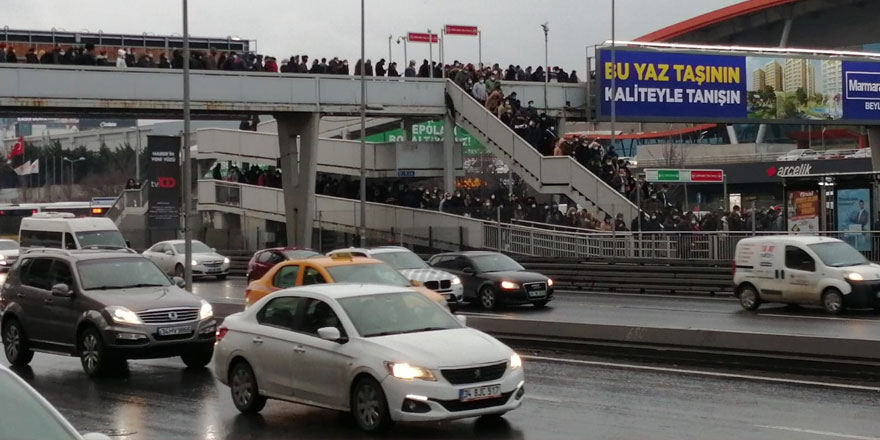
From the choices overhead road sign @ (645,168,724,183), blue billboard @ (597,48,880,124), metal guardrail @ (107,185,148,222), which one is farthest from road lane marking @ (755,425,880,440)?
metal guardrail @ (107,185,148,222)

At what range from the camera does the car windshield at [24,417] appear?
5672 millimetres

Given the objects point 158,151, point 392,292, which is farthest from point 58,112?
point 392,292

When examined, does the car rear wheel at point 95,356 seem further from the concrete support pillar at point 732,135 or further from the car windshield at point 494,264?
the concrete support pillar at point 732,135

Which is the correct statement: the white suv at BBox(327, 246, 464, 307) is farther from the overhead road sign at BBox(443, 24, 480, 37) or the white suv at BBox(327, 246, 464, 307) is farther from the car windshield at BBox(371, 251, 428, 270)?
the overhead road sign at BBox(443, 24, 480, 37)

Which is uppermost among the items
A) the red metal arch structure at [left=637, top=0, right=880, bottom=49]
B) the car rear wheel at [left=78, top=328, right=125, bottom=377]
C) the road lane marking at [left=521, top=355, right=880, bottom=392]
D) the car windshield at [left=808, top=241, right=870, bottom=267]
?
the red metal arch structure at [left=637, top=0, right=880, bottom=49]

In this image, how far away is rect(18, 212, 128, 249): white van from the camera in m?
38.7

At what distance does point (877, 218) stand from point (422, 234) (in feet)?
58.1

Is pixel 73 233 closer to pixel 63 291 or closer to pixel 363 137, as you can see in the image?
A: pixel 363 137

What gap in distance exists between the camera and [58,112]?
4491 cm

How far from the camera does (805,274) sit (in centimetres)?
2552

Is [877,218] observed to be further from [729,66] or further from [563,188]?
[729,66]

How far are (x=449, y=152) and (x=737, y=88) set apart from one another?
13905mm

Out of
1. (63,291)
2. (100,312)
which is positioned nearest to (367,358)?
(100,312)

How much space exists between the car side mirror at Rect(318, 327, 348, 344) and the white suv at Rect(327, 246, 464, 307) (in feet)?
44.6
